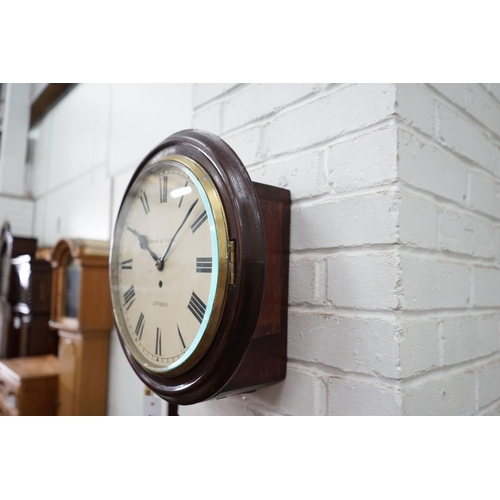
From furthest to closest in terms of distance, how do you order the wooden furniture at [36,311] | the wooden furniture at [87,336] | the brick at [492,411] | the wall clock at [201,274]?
the wooden furniture at [36,311] < the wooden furniture at [87,336] < the brick at [492,411] < the wall clock at [201,274]

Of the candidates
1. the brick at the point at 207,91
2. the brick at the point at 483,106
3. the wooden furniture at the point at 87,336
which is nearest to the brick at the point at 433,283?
the brick at the point at 483,106

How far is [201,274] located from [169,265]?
0.33ft

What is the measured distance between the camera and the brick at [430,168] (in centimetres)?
67

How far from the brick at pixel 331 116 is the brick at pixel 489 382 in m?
0.56

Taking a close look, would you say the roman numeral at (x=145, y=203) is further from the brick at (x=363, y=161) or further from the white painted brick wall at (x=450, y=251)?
the white painted brick wall at (x=450, y=251)

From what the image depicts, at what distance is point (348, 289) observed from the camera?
2.28 ft

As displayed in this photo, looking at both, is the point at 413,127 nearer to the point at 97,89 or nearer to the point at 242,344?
the point at 242,344

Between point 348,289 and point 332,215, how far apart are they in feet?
0.44

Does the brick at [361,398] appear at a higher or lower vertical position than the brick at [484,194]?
lower

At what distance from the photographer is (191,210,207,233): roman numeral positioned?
2.21 ft

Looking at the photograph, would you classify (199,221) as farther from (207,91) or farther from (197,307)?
(207,91)

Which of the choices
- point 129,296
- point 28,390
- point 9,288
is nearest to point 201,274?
point 129,296

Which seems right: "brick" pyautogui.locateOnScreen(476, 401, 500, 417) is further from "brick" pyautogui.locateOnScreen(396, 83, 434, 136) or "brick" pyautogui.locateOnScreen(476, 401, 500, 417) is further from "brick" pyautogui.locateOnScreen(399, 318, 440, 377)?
"brick" pyautogui.locateOnScreen(396, 83, 434, 136)

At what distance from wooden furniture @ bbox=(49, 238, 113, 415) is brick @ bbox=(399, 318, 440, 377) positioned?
140 cm
